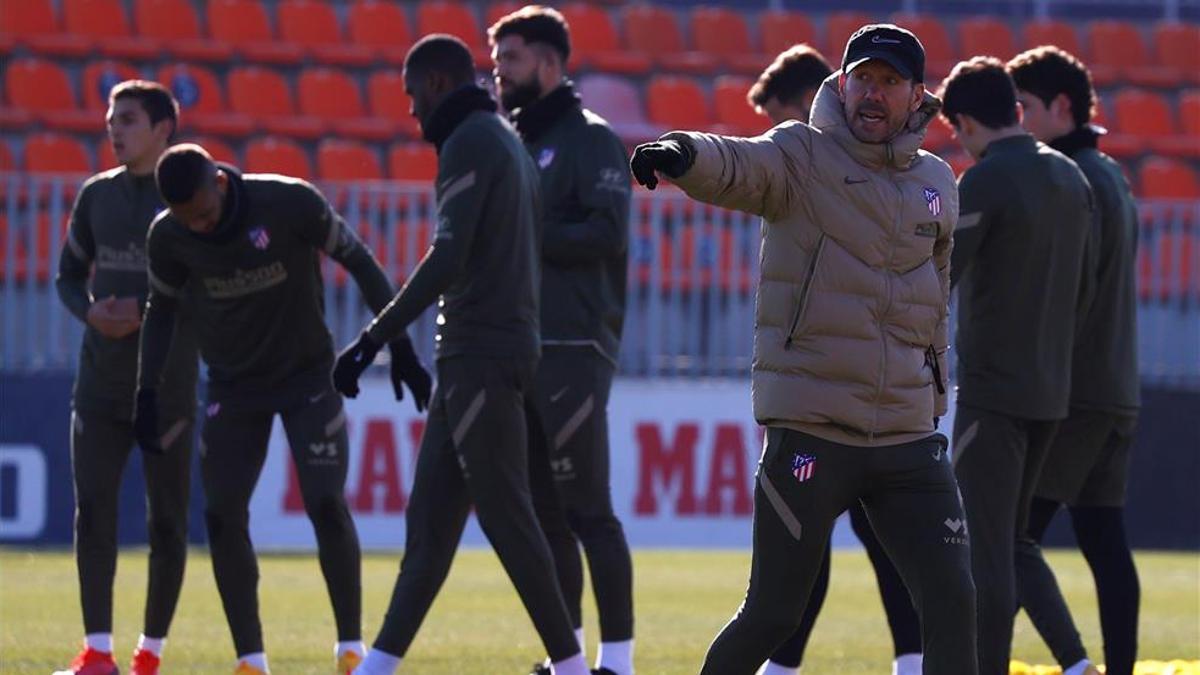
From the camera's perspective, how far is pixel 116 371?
859cm

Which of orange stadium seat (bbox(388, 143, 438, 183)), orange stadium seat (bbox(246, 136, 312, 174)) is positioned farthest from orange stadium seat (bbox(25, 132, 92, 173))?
orange stadium seat (bbox(388, 143, 438, 183))

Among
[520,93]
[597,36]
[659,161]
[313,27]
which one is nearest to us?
[659,161]

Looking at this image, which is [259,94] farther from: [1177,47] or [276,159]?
[1177,47]

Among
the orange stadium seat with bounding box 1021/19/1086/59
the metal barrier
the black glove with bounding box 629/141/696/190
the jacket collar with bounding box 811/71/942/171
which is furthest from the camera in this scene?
the orange stadium seat with bounding box 1021/19/1086/59

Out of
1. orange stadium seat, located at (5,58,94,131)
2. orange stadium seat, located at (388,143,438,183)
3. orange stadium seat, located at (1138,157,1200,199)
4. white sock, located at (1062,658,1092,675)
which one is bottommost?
orange stadium seat, located at (1138,157,1200,199)

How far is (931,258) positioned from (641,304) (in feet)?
33.9

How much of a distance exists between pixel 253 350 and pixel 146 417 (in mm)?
453

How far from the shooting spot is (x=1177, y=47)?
79.7ft

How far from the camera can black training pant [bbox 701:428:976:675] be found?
19.0ft

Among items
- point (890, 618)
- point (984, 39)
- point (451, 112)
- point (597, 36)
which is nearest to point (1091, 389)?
point (890, 618)

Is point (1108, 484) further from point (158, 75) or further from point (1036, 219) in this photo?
point (158, 75)

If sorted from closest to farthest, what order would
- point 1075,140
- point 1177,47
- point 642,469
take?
point 1075,140
point 642,469
point 1177,47

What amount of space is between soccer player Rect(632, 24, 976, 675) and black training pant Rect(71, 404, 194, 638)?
3.18 metres

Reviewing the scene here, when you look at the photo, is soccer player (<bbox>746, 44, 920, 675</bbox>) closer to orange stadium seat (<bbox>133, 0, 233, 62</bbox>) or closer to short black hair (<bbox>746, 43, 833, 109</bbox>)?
short black hair (<bbox>746, 43, 833, 109</bbox>)
